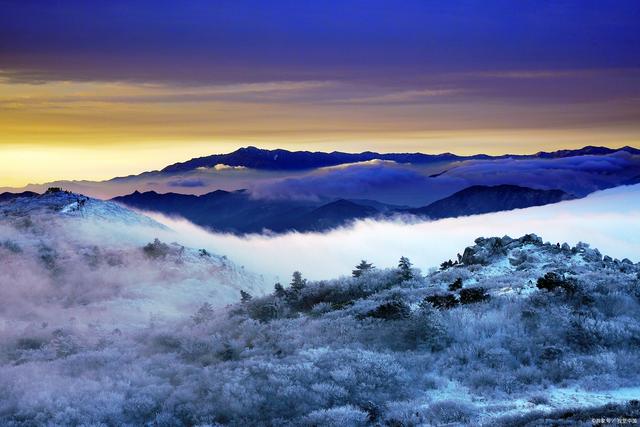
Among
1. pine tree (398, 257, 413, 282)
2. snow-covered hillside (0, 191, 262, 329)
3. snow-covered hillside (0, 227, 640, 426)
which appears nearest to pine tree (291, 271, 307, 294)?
snow-covered hillside (0, 227, 640, 426)

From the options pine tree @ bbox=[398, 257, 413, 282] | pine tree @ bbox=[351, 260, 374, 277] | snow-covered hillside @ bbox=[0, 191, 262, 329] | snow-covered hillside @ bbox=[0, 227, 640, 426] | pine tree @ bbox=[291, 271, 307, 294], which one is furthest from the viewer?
snow-covered hillside @ bbox=[0, 191, 262, 329]

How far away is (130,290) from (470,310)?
126 feet

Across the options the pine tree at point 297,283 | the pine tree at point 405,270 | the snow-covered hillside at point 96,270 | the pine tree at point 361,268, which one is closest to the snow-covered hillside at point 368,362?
the pine tree at point 297,283

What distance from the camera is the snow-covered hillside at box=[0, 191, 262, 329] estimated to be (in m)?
50.2

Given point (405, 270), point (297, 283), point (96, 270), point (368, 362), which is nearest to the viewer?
point (368, 362)

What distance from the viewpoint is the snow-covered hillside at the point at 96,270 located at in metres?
50.2

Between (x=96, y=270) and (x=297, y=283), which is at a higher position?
(x=297, y=283)

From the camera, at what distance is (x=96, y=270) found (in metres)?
63.1

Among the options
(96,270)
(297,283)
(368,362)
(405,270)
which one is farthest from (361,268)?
(96,270)

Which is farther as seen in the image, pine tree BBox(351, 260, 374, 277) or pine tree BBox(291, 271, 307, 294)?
pine tree BBox(351, 260, 374, 277)

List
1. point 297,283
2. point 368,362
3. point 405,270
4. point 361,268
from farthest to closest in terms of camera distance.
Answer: point 361,268 → point 405,270 → point 297,283 → point 368,362

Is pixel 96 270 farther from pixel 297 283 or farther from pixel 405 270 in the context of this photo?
pixel 405 270

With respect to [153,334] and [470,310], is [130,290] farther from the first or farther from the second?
[470,310]

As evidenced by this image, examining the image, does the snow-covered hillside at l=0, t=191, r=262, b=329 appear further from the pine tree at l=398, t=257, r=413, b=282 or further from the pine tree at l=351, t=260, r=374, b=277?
the pine tree at l=398, t=257, r=413, b=282
